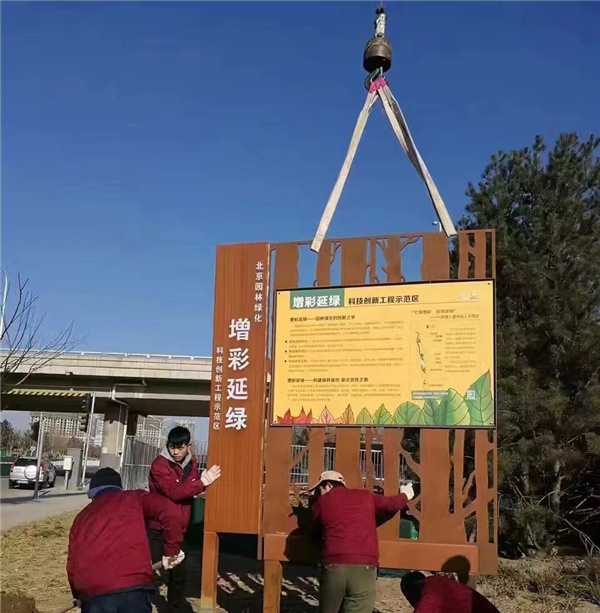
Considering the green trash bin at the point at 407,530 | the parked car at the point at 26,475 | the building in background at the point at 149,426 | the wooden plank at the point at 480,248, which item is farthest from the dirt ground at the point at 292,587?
the building in background at the point at 149,426

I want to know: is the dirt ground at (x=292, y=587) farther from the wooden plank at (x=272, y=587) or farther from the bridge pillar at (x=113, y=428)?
the bridge pillar at (x=113, y=428)

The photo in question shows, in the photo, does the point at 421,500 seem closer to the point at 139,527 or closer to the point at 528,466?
the point at 139,527

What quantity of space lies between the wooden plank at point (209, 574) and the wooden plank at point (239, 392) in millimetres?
115

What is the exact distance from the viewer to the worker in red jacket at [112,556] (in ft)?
11.6

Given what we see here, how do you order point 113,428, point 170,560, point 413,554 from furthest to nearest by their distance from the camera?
point 113,428
point 413,554
point 170,560

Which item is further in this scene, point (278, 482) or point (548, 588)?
point (548, 588)

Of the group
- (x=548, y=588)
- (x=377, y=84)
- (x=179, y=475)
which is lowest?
(x=548, y=588)

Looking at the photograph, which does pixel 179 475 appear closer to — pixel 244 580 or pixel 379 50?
pixel 244 580

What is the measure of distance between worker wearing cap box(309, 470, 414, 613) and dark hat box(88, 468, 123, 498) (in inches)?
63.9

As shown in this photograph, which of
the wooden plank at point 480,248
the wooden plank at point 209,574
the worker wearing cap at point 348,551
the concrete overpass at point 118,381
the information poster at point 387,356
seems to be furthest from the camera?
the concrete overpass at point 118,381

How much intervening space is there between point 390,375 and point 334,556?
1.88m

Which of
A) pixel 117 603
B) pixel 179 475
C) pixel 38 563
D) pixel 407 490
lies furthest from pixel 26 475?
pixel 117 603

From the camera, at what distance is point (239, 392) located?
6723 mm

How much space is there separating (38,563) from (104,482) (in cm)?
593
